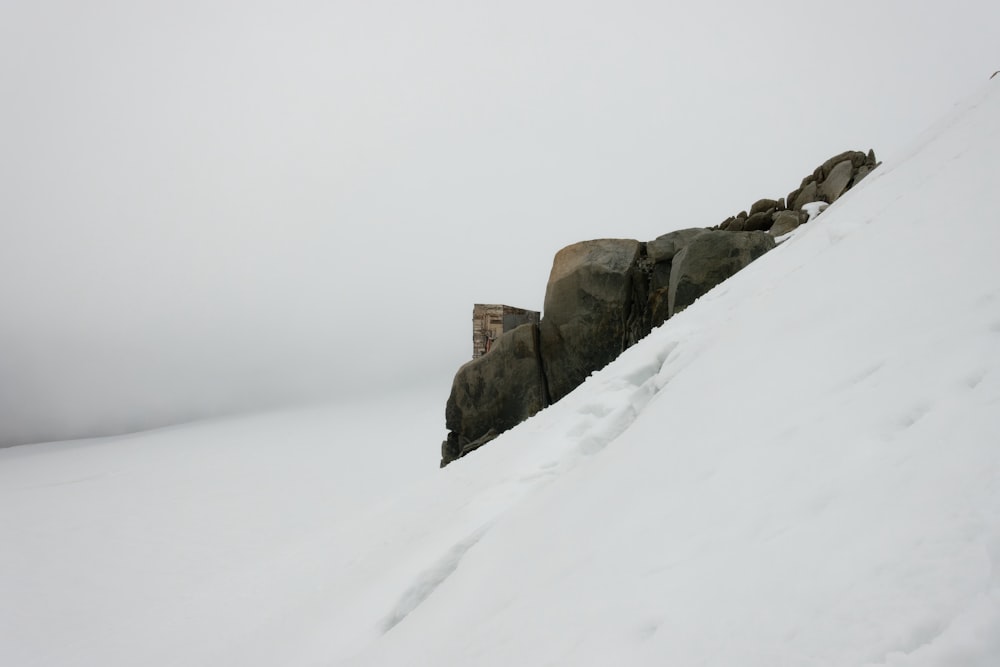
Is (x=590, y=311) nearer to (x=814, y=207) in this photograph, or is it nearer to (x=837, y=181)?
(x=814, y=207)

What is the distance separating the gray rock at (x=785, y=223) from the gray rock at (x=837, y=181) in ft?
4.75

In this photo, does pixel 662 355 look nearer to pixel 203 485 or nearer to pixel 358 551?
pixel 358 551

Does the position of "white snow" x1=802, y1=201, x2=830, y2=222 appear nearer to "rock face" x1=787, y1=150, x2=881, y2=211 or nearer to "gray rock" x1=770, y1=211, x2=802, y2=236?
"rock face" x1=787, y1=150, x2=881, y2=211

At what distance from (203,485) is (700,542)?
80.5 metres

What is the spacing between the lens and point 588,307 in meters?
11.6

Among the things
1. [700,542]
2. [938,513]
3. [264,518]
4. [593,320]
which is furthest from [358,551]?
[264,518]

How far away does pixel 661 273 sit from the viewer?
11438 mm

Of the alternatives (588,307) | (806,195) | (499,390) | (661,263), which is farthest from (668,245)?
(806,195)

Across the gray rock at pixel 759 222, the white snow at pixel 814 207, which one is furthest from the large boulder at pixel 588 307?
the white snow at pixel 814 207

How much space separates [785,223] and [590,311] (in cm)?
544

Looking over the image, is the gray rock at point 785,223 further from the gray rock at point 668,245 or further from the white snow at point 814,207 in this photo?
the gray rock at point 668,245

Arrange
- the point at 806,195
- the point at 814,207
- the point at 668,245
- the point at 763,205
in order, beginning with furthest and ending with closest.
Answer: the point at 763,205
the point at 806,195
the point at 814,207
the point at 668,245

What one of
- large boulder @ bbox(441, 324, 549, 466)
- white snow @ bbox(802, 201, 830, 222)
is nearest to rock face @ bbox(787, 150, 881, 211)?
white snow @ bbox(802, 201, 830, 222)

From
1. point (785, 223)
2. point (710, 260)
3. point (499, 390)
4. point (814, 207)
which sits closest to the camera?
point (710, 260)
